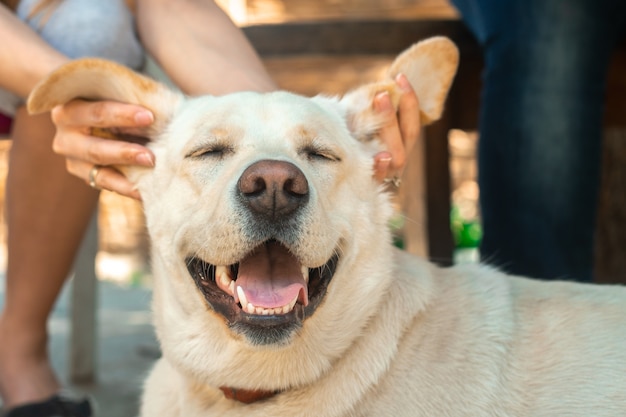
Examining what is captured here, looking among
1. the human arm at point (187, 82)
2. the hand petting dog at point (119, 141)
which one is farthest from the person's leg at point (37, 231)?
the hand petting dog at point (119, 141)

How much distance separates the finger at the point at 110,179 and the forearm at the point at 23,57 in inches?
10.6

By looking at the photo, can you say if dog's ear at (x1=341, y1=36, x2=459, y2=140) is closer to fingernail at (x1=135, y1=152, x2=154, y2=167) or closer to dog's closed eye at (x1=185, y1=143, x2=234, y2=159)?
dog's closed eye at (x1=185, y1=143, x2=234, y2=159)

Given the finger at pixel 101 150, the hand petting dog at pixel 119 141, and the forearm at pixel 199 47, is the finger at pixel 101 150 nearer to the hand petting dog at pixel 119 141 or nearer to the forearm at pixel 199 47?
the hand petting dog at pixel 119 141

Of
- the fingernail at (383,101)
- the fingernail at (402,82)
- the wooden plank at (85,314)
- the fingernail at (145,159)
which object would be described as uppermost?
the fingernail at (402,82)

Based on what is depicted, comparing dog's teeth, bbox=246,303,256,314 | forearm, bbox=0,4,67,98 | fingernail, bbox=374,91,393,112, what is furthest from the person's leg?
dog's teeth, bbox=246,303,256,314

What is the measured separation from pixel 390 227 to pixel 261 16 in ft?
16.5

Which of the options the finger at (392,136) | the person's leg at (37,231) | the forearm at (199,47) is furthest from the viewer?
the person's leg at (37,231)

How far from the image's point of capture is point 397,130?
2.11 meters

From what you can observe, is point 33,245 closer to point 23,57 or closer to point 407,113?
point 23,57

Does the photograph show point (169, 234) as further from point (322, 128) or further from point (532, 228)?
point (532, 228)

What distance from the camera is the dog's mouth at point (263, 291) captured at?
65.4 inches

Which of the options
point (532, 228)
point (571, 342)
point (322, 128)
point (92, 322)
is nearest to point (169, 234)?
point (322, 128)

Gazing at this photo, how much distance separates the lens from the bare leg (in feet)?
8.27

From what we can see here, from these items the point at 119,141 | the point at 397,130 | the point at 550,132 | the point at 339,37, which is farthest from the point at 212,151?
the point at 339,37
